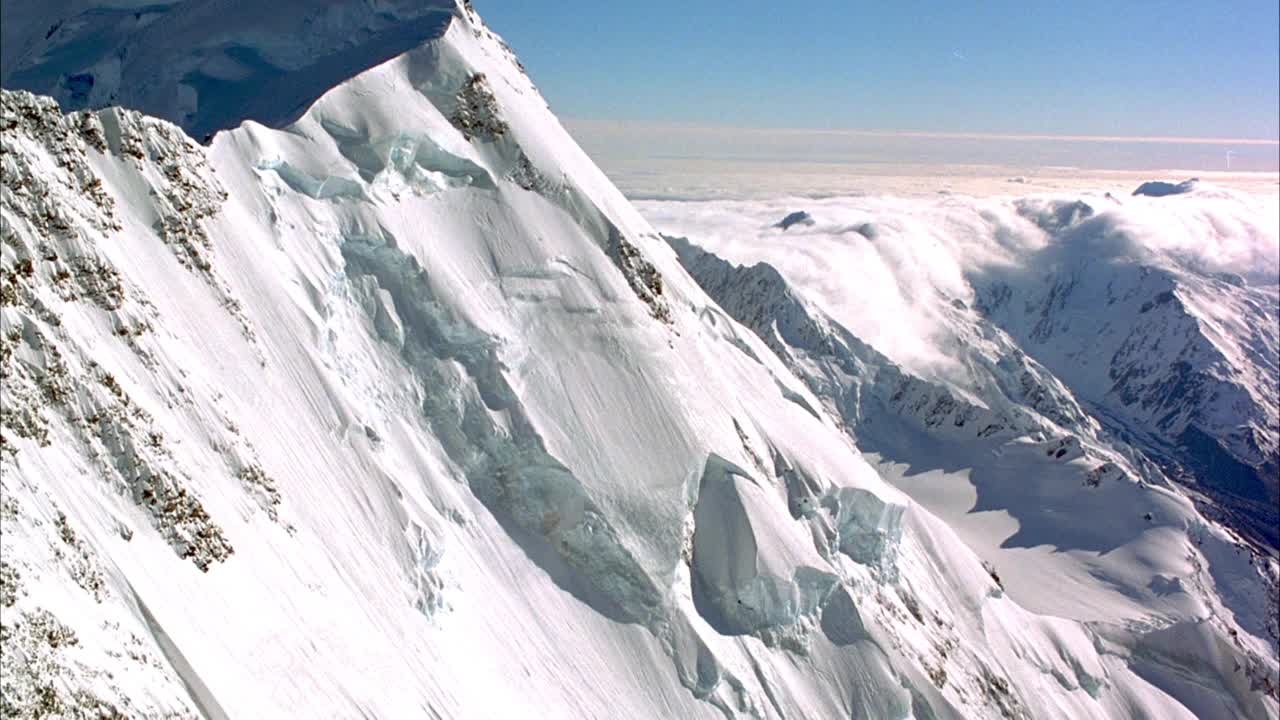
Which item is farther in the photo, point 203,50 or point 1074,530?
point 1074,530

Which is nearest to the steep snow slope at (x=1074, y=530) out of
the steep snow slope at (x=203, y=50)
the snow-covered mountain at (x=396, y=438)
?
the snow-covered mountain at (x=396, y=438)

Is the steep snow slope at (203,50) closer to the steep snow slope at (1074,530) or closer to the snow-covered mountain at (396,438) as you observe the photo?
the snow-covered mountain at (396,438)

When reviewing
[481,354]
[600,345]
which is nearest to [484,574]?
[481,354]

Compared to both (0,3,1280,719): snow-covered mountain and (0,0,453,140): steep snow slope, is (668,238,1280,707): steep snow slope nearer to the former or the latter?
(0,3,1280,719): snow-covered mountain

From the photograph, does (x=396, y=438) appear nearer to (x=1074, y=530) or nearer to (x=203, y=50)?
(x=203, y=50)

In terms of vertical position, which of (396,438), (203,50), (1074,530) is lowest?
(1074,530)

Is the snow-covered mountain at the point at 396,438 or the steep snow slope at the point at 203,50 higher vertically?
the steep snow slope at the point at 203,50

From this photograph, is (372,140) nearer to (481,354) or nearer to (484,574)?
(481,354)

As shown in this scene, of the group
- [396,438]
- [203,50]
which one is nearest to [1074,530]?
[396,438]
